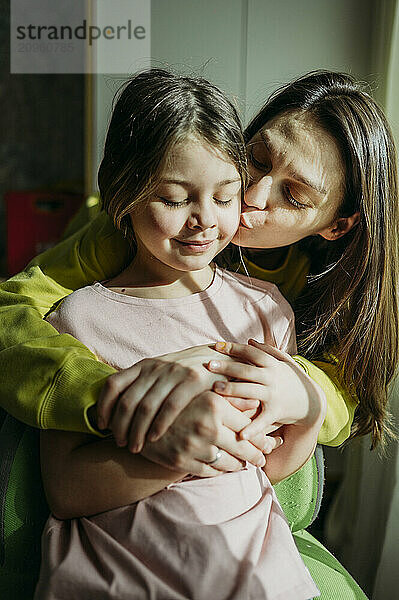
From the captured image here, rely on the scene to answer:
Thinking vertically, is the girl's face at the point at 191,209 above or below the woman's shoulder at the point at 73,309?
above

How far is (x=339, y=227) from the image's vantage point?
1.24m

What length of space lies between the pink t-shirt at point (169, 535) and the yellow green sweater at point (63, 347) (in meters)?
0.08

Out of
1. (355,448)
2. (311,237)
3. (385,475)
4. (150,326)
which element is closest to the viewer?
(150,326)

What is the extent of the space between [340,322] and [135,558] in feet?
1.81

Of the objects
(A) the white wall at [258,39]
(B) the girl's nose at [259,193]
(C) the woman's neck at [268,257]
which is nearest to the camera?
(B) the girl's nose at [259,193]

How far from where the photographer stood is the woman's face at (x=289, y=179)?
115 centimetres

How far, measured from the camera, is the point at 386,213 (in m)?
1.21

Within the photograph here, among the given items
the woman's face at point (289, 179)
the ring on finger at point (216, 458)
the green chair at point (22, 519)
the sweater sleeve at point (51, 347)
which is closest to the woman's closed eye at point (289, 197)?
the woman's face at point (289, 179)

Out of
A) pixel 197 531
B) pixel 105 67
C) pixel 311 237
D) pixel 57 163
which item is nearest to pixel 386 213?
pixel 311 237

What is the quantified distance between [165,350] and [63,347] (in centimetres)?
17

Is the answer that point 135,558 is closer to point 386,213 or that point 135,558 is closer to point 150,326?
point 150,326

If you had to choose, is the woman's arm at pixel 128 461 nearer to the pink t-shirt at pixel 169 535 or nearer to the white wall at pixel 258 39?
the pink t-shirt at pixel 169 535

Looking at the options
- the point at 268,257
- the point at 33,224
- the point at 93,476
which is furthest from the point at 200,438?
the point at 33,224

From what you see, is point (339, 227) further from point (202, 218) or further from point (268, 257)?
point (202, 218)
